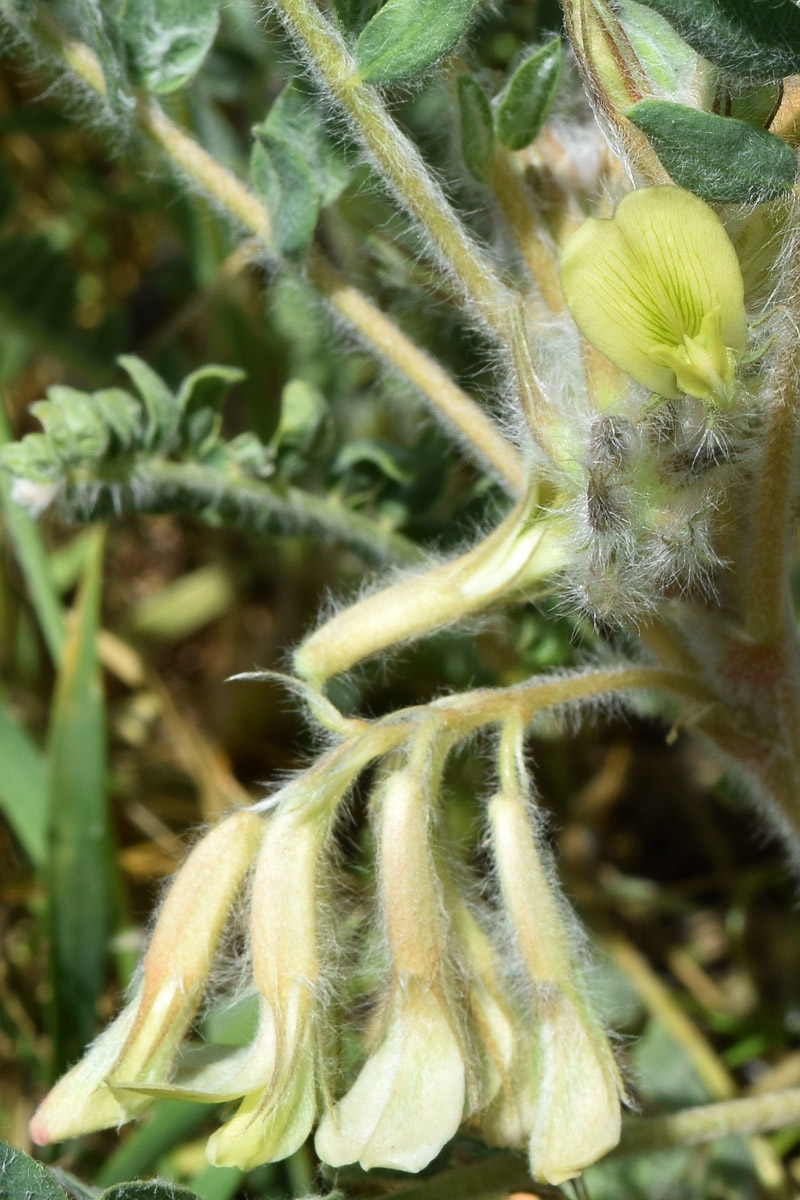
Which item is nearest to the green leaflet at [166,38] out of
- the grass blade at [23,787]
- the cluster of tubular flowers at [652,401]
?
the cluster of tubular flowers at [652,401]

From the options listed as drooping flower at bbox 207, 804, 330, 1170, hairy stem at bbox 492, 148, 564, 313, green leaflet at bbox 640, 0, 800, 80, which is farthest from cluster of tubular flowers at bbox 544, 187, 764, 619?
drooping flower at bbox 207, 804, 330, 1170

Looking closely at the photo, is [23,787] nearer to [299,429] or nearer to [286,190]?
[299,429]

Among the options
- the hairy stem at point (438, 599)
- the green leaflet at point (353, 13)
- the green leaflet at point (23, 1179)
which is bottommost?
the green leaflet at point (23, 1179)

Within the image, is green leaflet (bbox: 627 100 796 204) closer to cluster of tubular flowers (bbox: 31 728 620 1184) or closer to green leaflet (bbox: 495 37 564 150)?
green leaflet (bbox: 495 37 564 150)

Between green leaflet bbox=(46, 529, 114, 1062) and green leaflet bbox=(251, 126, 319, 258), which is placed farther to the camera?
green leaflet bbox=(46, 529, 114, 1062)

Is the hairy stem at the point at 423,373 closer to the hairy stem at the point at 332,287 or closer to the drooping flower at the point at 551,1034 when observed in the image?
the hairy stem at the point at 332,287
